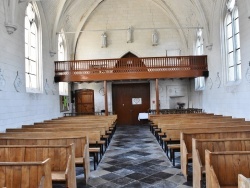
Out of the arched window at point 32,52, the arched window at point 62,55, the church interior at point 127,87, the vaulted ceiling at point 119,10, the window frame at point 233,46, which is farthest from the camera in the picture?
the arched window at point 62,55

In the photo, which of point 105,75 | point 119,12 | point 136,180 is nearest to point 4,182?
point 136,180

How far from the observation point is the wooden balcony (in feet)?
39.0

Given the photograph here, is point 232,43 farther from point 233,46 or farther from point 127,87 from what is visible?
point 127,87

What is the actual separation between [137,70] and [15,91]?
6.03 meters

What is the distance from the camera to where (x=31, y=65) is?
388 inches

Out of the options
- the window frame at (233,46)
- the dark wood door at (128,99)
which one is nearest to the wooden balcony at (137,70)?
the window frame at (233,46)

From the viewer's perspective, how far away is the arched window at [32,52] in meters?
9.50

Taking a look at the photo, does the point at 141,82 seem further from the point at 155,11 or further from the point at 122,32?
the point at 155,11

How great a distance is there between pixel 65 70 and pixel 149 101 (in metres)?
6.05

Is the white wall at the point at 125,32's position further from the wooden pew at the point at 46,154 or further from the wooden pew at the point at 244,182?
the wooden pew at the point at 244,182

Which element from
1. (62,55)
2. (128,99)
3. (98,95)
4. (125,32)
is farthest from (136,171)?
(125,32)

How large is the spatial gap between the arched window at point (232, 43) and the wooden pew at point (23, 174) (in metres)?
8.01

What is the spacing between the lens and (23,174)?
105 inches

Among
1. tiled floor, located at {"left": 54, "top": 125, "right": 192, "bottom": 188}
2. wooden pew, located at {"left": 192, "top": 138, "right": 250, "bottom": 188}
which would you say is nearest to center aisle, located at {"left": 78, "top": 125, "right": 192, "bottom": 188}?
tiled floor, located at {"left": 54, "top": 125, "right": 192, "bottom": 188}
